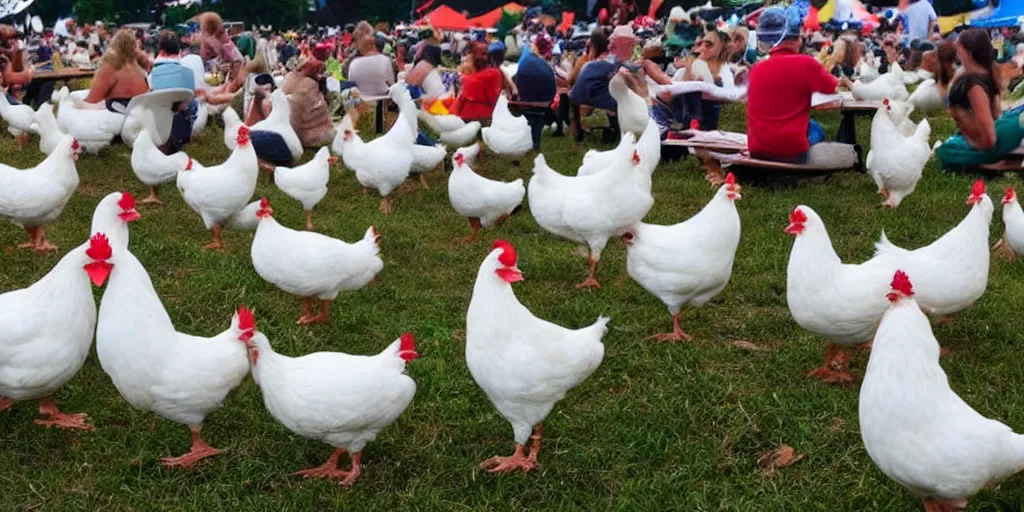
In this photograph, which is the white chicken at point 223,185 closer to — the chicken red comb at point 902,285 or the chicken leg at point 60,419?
the chicken leg at point 60,419

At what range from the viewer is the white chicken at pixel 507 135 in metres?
9.09

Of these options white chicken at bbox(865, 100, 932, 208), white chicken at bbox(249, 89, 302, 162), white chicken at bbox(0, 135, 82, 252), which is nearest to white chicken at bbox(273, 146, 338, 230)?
white chicken at bbox(0, 135, 82, 252)

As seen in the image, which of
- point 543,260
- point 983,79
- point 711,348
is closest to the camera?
point 711,348

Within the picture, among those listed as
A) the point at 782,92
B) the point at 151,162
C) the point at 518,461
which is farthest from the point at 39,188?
the point at 782,92

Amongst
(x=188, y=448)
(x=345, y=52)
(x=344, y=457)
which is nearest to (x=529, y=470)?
(x=344, y=457)

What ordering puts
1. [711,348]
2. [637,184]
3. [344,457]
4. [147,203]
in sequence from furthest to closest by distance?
[147,203] < [637,184] < [711,348] < [344,457]

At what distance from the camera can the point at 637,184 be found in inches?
228

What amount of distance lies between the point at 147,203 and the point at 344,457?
16.7 feet

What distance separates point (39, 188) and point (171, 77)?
407 cm

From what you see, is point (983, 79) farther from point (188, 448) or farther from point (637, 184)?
point (188, 448)

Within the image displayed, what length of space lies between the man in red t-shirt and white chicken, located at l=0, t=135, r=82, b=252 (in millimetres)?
5732

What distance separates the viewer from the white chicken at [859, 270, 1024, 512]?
2.73 meters

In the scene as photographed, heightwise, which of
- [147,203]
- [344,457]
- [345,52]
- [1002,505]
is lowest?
[345,52]

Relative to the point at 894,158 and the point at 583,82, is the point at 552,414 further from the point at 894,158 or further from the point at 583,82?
the point at 583,82
